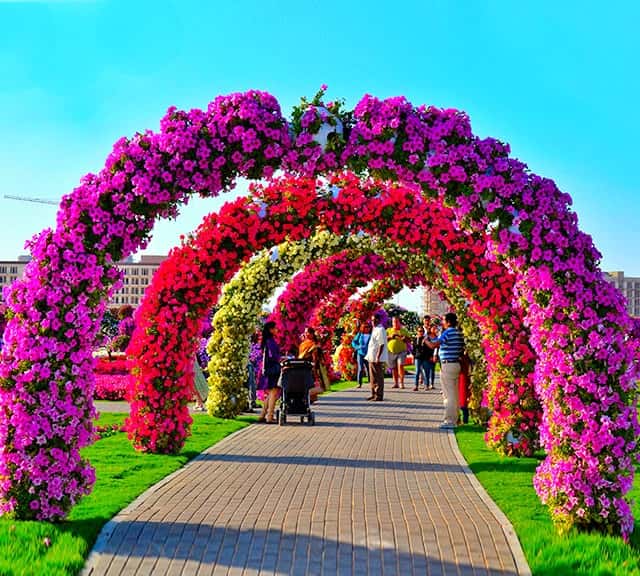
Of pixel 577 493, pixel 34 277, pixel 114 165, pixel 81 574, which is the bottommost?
pixel 81 574

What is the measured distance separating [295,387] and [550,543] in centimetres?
857

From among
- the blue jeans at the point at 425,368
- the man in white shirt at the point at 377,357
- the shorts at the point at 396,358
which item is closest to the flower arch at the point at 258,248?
the man in white shirt at the point at 377,357

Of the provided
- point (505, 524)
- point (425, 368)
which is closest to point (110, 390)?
point (425, 368)

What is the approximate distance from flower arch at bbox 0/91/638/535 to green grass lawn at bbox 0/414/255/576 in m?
0.31

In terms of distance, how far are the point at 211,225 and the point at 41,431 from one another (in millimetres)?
6079

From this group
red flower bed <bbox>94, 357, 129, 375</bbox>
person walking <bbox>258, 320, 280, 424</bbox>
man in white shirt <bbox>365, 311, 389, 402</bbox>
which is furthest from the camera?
red flower bed <bbox>94, 357, 129, 375</bbox>

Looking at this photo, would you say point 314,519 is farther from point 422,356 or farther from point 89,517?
point 422,356

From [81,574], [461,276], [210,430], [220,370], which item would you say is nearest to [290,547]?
[81,574]

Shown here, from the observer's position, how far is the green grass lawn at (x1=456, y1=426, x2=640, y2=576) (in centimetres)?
573

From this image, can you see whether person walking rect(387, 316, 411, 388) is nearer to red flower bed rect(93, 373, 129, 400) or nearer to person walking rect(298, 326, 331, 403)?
person walking rect(298, 326, 331, 403)

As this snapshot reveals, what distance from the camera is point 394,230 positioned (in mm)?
12562

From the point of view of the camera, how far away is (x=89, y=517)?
696cm

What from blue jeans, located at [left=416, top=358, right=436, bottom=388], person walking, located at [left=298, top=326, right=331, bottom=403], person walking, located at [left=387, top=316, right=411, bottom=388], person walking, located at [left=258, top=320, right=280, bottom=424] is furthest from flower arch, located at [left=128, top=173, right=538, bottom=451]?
blue jeans, located at [left=416, top=358, right=436, bottom=388]

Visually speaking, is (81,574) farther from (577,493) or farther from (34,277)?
(577,493)
